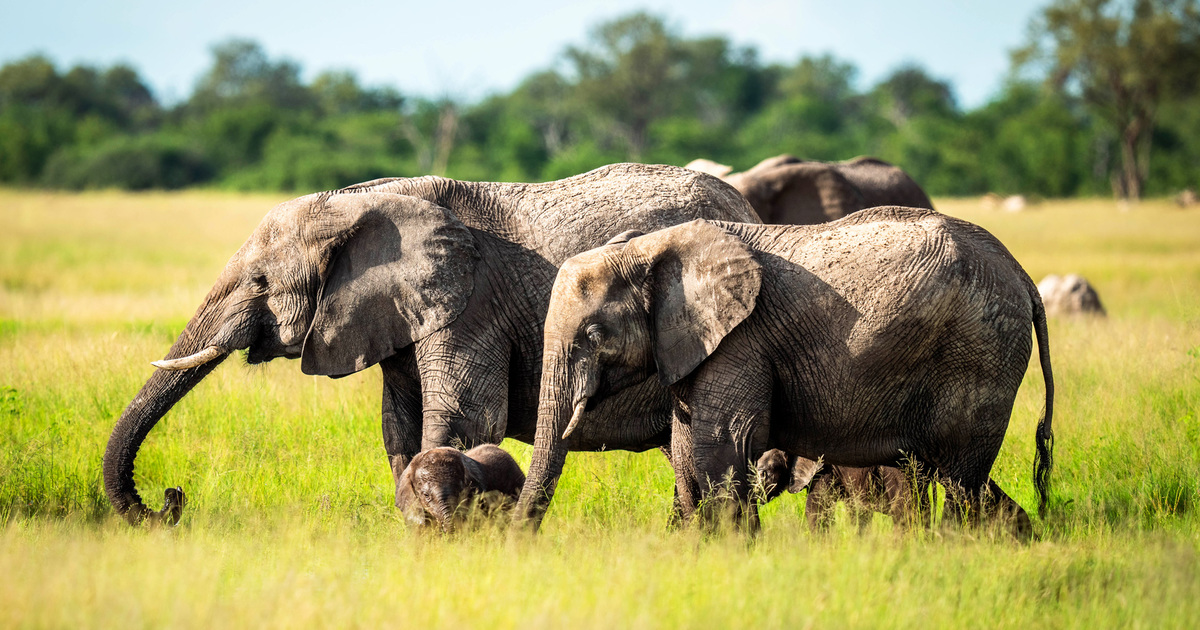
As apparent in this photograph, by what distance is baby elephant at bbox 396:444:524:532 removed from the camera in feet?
18.6

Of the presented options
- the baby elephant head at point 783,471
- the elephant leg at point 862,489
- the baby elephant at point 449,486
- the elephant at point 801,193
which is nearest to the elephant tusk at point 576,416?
the baby elephant at point 449,486

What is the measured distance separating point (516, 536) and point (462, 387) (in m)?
1.14

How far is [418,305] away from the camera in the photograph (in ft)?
21.1

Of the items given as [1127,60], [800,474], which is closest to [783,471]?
[800,474]

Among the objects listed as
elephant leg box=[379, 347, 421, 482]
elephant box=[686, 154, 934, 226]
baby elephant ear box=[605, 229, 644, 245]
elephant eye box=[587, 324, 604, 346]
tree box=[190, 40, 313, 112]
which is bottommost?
elephant leg box=[379, 347, 421, 482]

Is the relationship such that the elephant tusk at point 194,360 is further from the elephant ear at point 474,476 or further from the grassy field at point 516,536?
the elephant ear at point 474,476

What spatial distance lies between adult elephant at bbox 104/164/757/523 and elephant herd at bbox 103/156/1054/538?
0.01 m

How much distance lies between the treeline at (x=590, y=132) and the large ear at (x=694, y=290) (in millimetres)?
39633

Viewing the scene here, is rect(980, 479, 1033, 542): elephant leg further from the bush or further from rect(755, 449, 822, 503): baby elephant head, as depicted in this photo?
the bush

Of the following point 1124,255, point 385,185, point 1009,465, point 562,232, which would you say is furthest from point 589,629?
point 1124,255

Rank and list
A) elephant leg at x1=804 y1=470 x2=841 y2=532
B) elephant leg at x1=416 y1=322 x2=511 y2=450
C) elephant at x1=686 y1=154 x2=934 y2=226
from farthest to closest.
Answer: elephant at x1=686 y1=154 x2=934 y2=226 → elephant leg at x1=804 y1=470 x2=841 y2=532 → elephant leg at x1=416 y1=322 x2=511 y2=450

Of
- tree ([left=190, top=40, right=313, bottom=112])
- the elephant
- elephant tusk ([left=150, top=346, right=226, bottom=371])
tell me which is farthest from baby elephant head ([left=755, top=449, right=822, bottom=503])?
tree ([left=190, top=40, right=313, bottom=112])

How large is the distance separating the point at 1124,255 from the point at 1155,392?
17399 millimetres

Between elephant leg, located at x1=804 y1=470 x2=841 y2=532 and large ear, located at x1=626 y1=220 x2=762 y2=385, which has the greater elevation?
large ear, located at x1=626 y1=220 x2=762 y2=385
